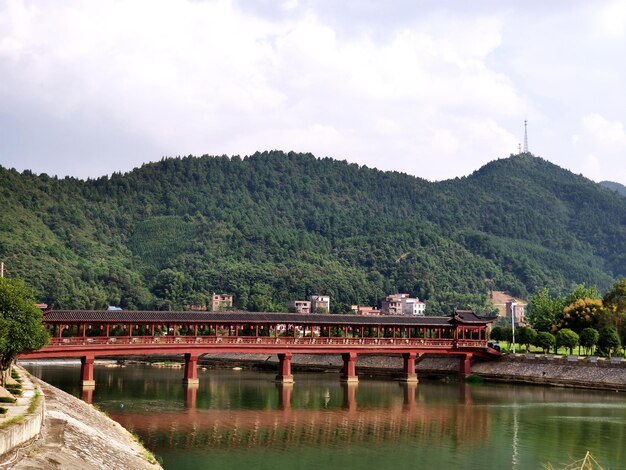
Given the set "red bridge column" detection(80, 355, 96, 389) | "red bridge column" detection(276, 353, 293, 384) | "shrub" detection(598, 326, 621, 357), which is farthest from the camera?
"shrub" detection(598, 326, 621, 357)

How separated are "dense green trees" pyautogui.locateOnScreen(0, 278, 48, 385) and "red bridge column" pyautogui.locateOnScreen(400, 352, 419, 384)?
4046 cm

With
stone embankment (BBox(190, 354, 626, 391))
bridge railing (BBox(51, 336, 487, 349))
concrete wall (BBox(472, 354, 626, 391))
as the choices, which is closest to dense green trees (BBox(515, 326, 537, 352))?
concrete wall (BBox(472, 354, 626, 391))

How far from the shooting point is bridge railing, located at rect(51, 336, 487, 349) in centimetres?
6817

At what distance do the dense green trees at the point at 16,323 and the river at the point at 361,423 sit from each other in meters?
7.50

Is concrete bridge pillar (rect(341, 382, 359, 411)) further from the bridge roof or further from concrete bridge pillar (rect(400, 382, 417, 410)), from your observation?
the bridge roof

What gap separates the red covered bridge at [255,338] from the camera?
6806 cm

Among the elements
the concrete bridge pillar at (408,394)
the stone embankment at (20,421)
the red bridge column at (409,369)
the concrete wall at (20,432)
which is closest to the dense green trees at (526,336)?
the red bridge column at (409,369)

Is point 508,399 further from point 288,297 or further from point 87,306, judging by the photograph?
point 288,297

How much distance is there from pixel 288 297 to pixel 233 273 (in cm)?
1417

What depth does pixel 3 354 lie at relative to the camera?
143ft

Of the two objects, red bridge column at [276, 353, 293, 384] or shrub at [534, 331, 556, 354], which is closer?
red bridge column at [276, 353, 293, 384]

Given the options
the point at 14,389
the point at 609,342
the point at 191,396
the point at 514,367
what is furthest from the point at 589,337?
the point at 14,389

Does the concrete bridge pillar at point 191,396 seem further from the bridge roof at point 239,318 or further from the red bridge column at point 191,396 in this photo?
the bridge roof at point 239,318

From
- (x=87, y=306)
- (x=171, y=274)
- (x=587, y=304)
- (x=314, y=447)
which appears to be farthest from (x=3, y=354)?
(x=171, y=274)
